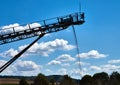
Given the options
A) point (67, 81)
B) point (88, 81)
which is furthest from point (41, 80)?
point (88, 81)

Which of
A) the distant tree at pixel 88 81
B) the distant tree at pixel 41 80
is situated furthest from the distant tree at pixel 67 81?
the distant tree at pixel 88 81

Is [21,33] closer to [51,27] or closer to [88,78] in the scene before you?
[51,27]

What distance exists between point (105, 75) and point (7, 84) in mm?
57758

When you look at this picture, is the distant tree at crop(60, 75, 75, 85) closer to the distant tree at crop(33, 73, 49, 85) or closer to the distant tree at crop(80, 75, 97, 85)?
the distant tree at crop(33, 73, 49, 85)

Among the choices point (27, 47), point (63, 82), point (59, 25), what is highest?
point (63, 82)

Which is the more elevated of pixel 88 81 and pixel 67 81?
pixel 88 81

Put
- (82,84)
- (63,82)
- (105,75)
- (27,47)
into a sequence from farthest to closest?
1. (105,75)
2. (82,84)
3. (63,82)
4. (27,47)

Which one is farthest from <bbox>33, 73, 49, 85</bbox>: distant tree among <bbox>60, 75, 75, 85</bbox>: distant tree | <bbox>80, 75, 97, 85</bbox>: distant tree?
<bbox>80, 75, 97, 85</bbox>: distant tree

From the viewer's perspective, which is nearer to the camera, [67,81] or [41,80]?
[67,81]

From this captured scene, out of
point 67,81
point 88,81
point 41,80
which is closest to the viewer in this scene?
point 67,81

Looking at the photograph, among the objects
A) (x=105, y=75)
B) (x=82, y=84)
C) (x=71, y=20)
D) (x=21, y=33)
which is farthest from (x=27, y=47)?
(x=105, y=75)

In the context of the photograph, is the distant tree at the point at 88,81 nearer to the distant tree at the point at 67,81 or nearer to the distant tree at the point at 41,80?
the distant tree at the point at 67,81

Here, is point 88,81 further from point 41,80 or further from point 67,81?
point 41,80

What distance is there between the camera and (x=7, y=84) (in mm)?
151000
